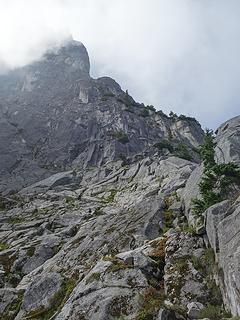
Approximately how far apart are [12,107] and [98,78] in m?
41.7

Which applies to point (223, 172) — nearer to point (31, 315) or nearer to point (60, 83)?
point (31, 315)

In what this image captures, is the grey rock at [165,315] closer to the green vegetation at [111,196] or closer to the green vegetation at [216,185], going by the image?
the green vegetation at [216,185]

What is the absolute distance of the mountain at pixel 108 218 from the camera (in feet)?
79.4

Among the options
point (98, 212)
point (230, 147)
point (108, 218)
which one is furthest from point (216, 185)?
point (98, 212)

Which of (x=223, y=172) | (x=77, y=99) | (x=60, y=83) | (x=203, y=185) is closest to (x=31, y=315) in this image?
(x=203, y=185)

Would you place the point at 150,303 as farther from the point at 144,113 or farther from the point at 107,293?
the point at 144,113

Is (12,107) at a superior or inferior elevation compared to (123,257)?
superior

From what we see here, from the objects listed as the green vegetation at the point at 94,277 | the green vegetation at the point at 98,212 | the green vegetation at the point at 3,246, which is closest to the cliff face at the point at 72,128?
the green vegetation at the point at 98,212

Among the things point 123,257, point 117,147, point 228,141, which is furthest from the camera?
point 117,147

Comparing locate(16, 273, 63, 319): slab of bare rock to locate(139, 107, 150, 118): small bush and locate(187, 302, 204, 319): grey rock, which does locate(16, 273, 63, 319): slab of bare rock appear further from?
locate(139, 107, 150, 118): small bush

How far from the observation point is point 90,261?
37469 millimetres

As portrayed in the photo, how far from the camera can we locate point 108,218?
164ft

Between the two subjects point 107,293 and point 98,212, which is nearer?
point 107,293

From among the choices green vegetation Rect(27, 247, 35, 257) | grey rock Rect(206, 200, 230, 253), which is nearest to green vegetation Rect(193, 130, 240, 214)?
grey rock Rect(206, 200, 230, 253)
